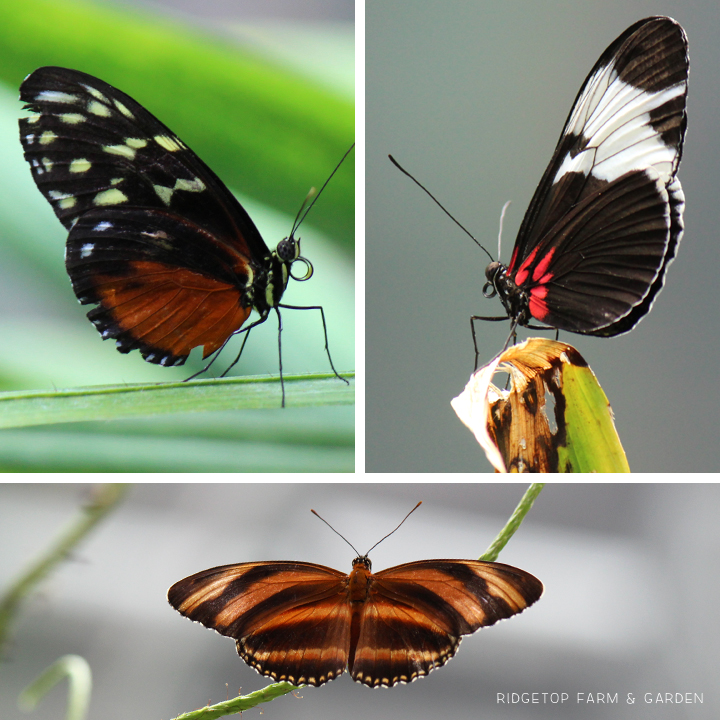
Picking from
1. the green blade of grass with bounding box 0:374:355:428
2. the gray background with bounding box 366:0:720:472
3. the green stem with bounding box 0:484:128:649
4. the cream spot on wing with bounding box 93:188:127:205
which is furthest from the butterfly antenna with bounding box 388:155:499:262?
the green stem with bounding box 0:484:128:649

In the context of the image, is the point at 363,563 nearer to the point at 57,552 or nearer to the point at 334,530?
the point at 334,530

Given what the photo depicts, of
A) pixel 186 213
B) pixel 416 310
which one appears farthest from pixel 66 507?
pixel 416 310

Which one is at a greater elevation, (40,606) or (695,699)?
(40,606)

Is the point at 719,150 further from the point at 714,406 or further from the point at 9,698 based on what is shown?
the point at 9,698

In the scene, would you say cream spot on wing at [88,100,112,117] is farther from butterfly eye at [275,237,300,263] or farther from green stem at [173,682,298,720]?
green stem at [173,682,298,720]

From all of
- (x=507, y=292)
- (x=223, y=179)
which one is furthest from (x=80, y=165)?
(x=507, y=292)

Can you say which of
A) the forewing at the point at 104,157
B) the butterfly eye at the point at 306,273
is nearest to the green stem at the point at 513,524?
the butterfly eye at the point at 306,273
